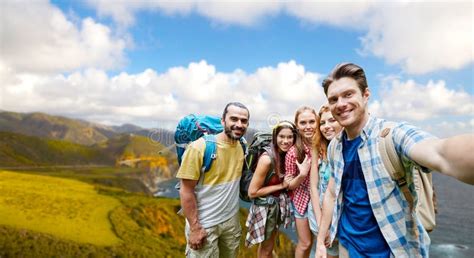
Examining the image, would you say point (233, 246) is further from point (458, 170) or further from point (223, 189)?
point (458, 170)

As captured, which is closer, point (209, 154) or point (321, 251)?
point (321, 251)

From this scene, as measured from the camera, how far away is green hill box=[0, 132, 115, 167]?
425 ft

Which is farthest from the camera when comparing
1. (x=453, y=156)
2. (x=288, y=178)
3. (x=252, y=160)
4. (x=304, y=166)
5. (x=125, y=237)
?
(x=125, y=237)

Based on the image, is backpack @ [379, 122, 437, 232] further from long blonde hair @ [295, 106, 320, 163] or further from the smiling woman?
the smiling woman

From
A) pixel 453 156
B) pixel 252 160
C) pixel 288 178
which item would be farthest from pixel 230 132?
pixel 453 156

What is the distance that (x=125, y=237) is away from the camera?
33562 mm

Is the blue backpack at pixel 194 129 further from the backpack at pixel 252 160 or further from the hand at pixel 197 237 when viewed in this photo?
the hand at pixel 197 237

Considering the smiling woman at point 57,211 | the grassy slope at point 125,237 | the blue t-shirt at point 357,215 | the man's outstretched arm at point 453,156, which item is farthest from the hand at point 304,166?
the smiling woman at point 57,211

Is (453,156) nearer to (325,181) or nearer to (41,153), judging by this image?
(325,181)

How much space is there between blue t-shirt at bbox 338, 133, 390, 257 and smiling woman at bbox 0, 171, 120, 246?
102ft

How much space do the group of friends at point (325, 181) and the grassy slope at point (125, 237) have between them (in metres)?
4.57

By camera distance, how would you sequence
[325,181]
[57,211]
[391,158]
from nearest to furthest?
[391,158] < [325,181] < [57,211]

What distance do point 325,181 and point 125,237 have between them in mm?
34399

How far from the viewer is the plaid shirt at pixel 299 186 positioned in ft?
13.9
